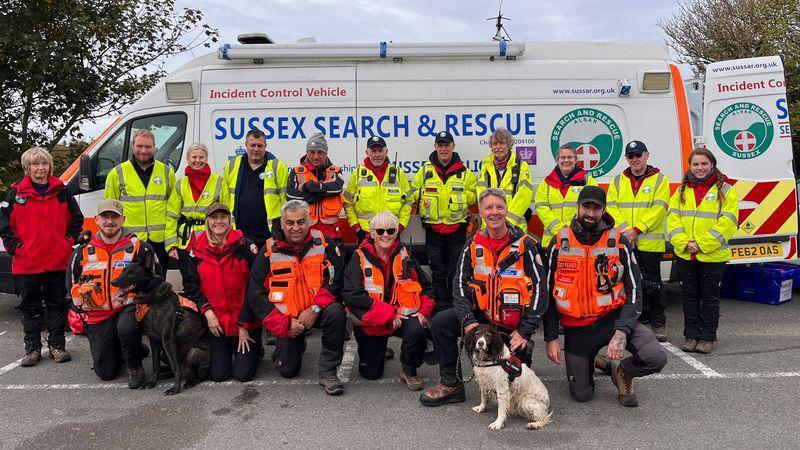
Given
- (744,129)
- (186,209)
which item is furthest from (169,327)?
(744,129)

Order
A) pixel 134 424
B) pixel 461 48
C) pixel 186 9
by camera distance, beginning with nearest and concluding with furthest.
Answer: pixel 134 424
pixel 461 48
pixel 186 9

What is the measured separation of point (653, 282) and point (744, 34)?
1390 cm

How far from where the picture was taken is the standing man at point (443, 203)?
17.2 ft

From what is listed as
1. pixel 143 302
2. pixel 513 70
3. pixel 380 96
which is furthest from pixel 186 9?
pixel 143 302

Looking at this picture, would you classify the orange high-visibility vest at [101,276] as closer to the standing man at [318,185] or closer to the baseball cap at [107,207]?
the baseball cap at [107,207]

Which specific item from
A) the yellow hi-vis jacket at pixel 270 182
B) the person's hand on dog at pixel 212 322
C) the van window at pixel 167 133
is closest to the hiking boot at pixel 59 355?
the person's hand on dog at pixel 212 322

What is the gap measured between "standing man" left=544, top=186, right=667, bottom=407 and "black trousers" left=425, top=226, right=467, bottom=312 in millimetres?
1549

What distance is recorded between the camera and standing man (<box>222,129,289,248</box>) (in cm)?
516

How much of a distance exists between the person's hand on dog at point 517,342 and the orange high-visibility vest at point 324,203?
2.22 meters

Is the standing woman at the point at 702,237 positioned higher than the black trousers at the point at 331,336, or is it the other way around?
the standing woman at the point at 702,237

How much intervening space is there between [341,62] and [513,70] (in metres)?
1.70

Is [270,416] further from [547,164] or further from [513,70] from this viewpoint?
[513,70]

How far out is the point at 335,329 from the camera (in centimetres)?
416

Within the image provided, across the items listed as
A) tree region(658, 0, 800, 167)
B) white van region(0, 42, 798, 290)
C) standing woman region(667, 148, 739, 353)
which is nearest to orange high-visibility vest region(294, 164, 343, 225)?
white van region(0, 42, 798, 290)
